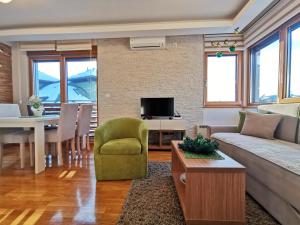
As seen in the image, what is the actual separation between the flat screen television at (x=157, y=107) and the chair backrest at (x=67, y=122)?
1589mm

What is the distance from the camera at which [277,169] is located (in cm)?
156

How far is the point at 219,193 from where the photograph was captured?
154 centimetres

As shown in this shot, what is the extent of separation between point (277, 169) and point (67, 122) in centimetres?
283

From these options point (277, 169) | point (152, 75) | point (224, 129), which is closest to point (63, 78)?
point (152, 75)

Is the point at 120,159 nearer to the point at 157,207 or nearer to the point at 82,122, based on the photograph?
the point at 157,207

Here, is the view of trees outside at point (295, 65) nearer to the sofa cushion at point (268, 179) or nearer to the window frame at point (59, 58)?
the sofa cushion at point (268, 179)

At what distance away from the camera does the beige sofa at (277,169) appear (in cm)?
141

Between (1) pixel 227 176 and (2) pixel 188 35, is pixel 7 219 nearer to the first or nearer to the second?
(1) pixel 227 176

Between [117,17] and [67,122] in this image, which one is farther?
[117,17]

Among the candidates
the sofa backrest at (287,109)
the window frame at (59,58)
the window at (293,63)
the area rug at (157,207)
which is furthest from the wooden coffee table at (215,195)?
the window frame at (59,58)

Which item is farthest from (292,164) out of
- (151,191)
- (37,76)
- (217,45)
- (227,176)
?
(37,76)

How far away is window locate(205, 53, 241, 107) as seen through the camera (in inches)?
188

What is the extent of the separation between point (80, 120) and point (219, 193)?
9.36ft

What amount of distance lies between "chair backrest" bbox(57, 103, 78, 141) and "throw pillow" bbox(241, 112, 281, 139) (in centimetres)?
257
